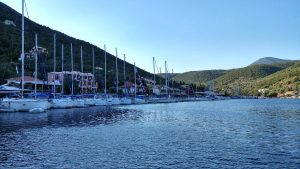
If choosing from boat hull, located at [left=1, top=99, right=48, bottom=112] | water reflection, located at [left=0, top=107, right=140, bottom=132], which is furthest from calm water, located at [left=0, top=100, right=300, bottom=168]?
boat hull, located at [left=1, top=99, right=48, bottom=112]

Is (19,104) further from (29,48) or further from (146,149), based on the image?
(29,48)

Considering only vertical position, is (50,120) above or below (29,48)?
below

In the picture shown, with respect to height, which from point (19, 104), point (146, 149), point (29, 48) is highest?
point (29, 48)

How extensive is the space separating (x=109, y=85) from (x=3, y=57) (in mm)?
42435

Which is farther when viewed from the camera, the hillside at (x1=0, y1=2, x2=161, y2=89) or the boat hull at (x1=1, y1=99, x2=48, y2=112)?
the hillside at (x1=0, y1=2, x2=161, y2=89)

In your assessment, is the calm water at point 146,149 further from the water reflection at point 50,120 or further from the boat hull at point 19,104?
the boat hull at point 19,104

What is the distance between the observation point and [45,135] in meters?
34.5

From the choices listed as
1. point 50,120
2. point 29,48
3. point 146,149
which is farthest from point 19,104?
point 29,48

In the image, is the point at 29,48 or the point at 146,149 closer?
the point at 146,149

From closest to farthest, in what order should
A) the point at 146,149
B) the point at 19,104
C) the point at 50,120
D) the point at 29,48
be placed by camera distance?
1. the point at 146,149
2. the point at 50,120
3. the point at 19,104
4. the point at 29,48

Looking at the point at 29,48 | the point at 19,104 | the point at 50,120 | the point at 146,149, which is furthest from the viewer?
the point at 29,48

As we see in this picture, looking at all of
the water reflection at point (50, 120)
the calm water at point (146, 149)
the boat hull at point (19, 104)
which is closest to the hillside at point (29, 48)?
the boat hull at point (19, 104)

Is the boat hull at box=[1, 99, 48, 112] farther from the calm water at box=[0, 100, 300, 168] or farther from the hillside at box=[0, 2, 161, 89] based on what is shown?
the hillside at box=[0, 2, 161, 89]

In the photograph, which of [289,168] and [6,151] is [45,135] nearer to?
[6,151]
